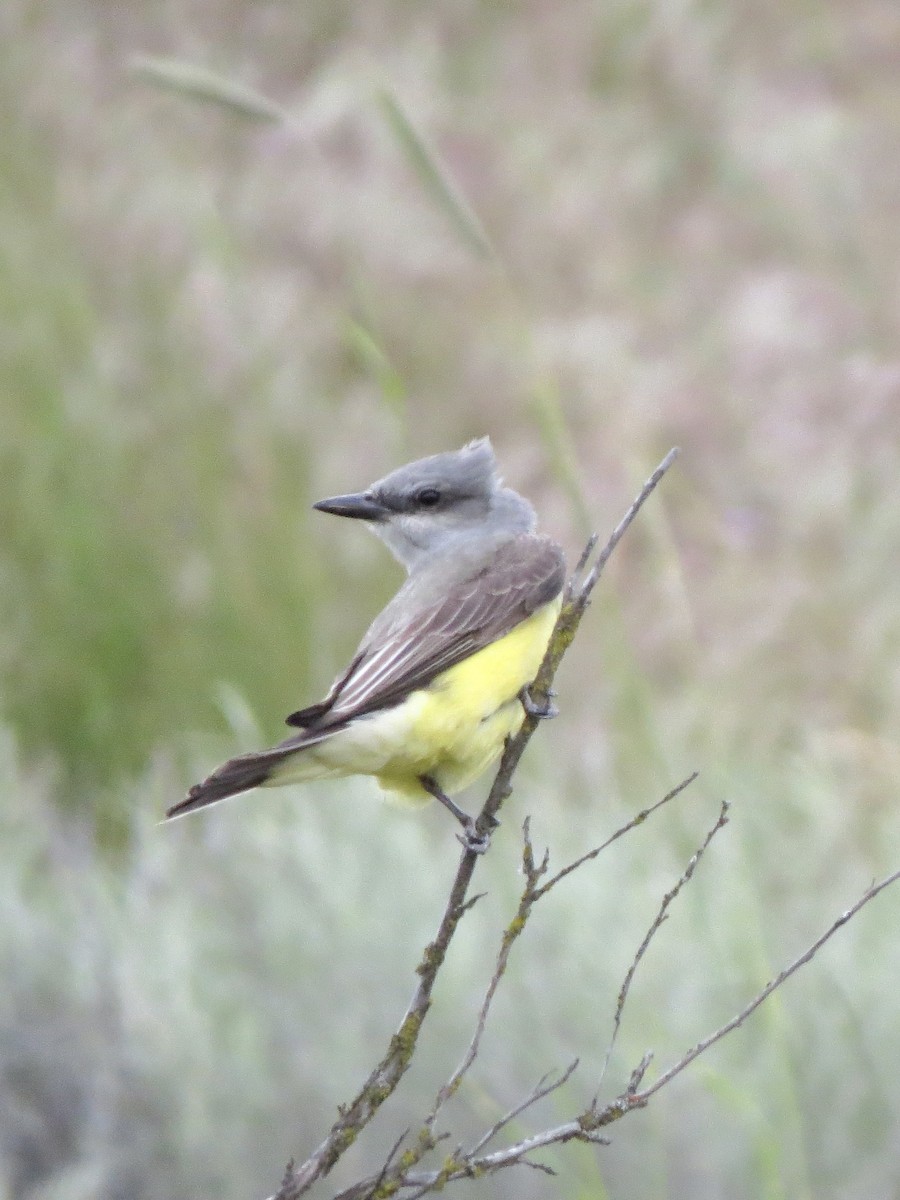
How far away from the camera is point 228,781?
163 centimetres

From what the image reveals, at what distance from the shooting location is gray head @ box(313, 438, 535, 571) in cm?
210

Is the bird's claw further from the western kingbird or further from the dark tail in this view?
the dark tail

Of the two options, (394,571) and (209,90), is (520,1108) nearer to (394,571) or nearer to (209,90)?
(209,90)

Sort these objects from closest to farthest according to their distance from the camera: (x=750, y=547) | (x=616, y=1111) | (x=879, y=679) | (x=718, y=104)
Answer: (x=616, y=1111) < (x=879, y=679) < (x=750, y=547) < (x=718, y=104)

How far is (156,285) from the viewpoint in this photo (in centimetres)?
547

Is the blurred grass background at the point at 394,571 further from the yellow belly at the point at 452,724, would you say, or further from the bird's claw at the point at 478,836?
the bird's claw at the point at 478,836

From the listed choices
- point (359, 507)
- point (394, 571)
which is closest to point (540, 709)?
point (359, 507)

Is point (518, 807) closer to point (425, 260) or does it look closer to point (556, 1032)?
point (556, 1032)

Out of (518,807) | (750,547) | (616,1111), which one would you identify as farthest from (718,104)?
(616,1111)

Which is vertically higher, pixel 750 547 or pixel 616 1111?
pixel 750 547

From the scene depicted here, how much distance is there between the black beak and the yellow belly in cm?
21

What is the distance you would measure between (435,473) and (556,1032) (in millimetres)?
1262

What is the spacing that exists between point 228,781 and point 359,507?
0.51m

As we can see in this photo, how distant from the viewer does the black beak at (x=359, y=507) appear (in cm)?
197
